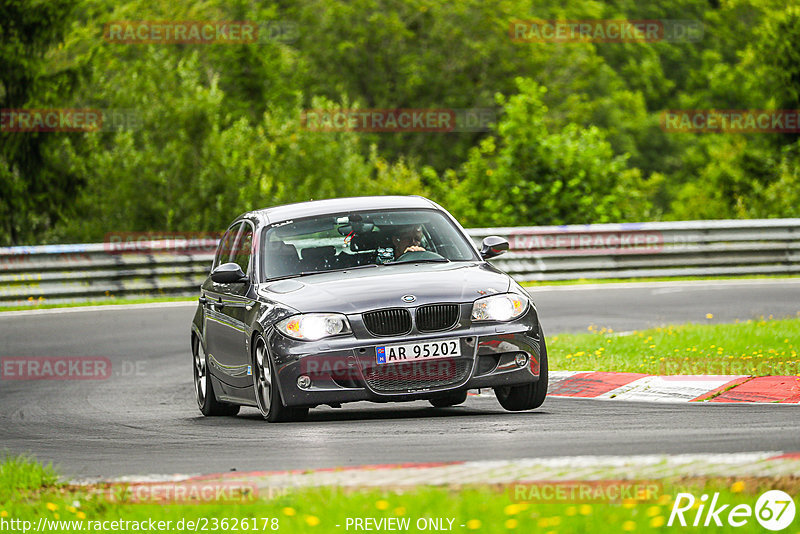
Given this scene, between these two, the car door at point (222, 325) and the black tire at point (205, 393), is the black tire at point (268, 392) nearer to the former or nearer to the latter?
the car door at point (222, 325)

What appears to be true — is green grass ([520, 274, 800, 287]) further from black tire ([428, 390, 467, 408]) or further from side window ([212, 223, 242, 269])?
black tire ([428, 390, 467, 408])

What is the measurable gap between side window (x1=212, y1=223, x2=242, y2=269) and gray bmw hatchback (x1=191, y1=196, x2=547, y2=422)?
761 millimetres

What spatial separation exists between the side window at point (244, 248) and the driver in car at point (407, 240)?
1.19 meters

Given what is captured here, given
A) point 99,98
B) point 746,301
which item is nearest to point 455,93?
point 99,98

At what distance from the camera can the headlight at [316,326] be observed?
944 centimetres

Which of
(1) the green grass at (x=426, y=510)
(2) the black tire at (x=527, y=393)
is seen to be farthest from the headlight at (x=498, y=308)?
(1) the green grass at (x=426, y=510)

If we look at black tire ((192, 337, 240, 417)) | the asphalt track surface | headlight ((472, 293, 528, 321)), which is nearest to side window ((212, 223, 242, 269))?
black tire ((192, 337, 240, 417))

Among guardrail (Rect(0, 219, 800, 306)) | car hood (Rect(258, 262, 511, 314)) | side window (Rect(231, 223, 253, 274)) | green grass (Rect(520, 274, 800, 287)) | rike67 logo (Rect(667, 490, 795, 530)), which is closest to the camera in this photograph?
rike67 logo (Rect(667, 490, 795, 530))

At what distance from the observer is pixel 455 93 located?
63781 millimetres

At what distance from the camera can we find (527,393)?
10109 mm

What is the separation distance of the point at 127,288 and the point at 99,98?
39.7 feet

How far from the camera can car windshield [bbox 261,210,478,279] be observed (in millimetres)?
10633

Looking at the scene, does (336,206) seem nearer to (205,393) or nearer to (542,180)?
(205,393)

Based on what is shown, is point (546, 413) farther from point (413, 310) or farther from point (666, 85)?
point (666, 85)
